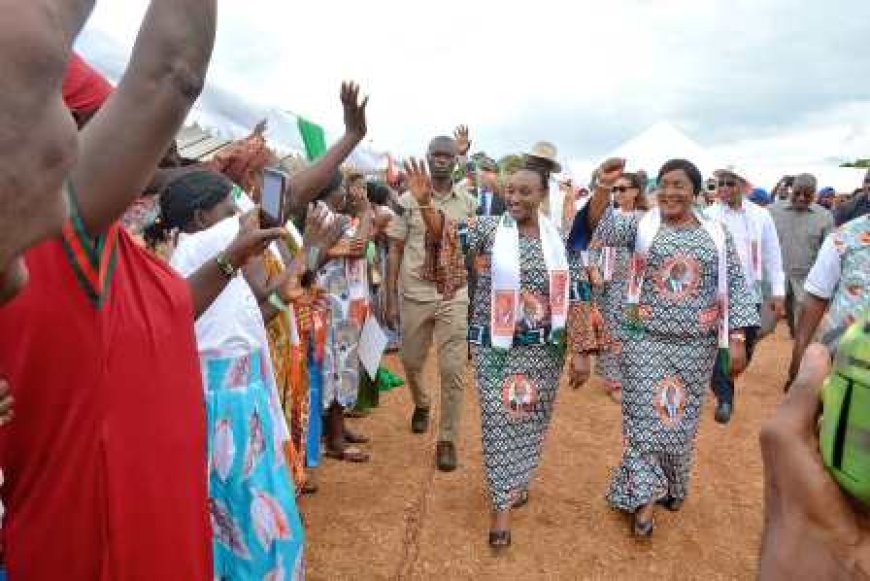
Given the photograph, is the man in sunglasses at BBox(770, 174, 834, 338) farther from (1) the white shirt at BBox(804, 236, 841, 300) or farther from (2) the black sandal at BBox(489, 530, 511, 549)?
(2) the black sandal at BBox(489, 530, 511, 549)

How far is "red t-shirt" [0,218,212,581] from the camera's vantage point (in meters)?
1.30

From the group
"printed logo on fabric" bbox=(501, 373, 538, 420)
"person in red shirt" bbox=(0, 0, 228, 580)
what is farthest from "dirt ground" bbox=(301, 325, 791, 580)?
"person in red shirt" bbox=(0, 0, 228, 580)

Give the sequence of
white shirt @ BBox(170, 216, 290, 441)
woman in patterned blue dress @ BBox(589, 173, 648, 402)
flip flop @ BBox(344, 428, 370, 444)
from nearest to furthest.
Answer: white shirt @ BBox(170, 216, 290, 441) → flip flop @ BBox(344, 428, 370, 444) → woman in patterned blue dress @ BBox(589, 173, 648, 402)

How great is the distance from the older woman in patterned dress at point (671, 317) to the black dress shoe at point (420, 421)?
1923 millimetres

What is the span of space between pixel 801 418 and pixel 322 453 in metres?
4.65

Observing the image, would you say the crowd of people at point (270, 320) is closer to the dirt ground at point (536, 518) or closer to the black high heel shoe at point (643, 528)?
the black high heel shoe at point (643, 528)

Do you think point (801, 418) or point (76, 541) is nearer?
point (801, 418)

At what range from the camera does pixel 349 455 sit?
5016 mm

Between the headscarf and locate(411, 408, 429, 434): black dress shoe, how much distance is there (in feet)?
14.9

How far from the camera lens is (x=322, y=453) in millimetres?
5109

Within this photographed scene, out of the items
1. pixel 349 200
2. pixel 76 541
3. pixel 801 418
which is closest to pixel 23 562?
pixel 76 541

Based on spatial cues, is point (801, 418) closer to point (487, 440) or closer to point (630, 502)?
point (487, 440)

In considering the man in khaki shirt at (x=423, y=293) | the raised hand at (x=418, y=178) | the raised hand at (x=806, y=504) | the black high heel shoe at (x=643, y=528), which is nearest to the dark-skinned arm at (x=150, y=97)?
the raised hand at (x=806, y=504)

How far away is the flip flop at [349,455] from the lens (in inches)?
197
